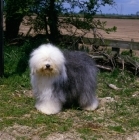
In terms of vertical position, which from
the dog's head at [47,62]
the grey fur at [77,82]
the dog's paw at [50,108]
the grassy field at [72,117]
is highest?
the dog's head at [47,62]

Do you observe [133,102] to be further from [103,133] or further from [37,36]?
[37,36]

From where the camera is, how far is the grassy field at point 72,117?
483 centimetres

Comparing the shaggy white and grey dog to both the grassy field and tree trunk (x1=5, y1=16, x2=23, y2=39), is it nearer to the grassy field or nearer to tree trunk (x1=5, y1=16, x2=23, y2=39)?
the grassy field

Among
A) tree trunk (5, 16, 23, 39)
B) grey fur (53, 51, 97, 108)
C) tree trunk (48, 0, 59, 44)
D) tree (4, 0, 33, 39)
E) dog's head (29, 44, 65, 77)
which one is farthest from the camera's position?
tree trunk (5, 16, 23, 39)

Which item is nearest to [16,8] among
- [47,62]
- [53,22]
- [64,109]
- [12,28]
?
[53,22]

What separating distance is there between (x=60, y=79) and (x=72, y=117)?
1.86ft

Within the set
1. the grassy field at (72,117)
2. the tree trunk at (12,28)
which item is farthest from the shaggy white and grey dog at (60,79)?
the tree trunk at (12,28)

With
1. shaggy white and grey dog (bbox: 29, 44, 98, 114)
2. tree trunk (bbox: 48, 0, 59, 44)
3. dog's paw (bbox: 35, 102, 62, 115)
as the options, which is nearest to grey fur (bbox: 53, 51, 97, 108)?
shaggy white and grey dog (bbox: 29, 44, 98, 114)

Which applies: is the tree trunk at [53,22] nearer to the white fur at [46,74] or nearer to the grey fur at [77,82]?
the grey fur at [77,82]

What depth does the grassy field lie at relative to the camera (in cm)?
483

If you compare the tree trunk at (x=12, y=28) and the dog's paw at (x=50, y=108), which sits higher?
the tree trunk at (x=12, y=28)

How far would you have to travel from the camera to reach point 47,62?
5.16 meters

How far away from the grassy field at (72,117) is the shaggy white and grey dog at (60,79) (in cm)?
17

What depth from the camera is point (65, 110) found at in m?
5.76
